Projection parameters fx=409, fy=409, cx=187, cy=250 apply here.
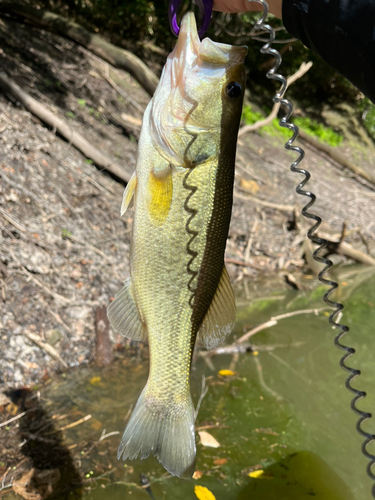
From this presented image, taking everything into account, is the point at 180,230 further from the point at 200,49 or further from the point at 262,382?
the point at 262,382

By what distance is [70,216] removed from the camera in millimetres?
5133

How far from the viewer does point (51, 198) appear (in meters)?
5.09

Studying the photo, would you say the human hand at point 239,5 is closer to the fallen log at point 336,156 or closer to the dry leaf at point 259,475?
the dry leaf at point 259,475

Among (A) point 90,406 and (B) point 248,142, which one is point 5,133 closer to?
(A) point 90,406

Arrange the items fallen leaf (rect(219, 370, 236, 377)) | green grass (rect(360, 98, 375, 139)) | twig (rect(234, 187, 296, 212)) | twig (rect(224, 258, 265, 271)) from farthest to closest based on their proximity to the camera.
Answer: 1. green grass (rect(360, 98, 375, 139))
2. twig (rect(234, 187, 296, 212))
3. twig (rect(224, 258, 265, 271))
4. fallen leaf (rect(219, 370, 236, 377))

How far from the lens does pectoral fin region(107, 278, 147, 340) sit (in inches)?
69.3

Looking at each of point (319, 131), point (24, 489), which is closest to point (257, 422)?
point (24, 489)

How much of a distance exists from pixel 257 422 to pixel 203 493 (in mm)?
986

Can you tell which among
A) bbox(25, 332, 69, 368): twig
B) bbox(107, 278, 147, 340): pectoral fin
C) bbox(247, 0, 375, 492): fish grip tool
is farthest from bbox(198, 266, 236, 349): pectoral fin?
bbox(25, 332, 69, 368): twig

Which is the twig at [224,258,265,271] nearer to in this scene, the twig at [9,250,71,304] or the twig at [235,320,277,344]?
the twig at [235,320,277,344]

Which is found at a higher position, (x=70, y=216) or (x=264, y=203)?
(x=264, y=203)

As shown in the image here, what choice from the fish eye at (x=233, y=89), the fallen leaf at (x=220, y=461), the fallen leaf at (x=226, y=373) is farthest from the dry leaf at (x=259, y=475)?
the fish eye at (x=233, y=89)

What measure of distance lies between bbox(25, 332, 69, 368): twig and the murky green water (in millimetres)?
204

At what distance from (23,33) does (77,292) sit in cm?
555
